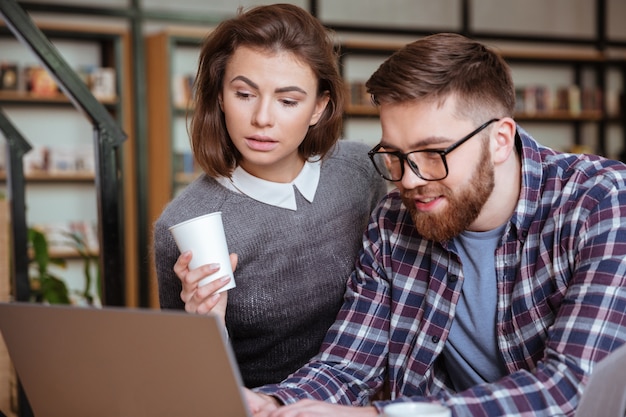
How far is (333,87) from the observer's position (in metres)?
2.01

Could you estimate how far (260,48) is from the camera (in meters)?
1.83

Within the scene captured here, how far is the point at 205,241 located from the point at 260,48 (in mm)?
520

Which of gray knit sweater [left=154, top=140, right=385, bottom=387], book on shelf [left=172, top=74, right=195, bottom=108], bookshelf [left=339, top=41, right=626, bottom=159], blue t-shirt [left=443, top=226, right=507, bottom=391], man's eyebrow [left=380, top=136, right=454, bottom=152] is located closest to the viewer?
man's eyebrow [left=380, top=136, right=454, bottom=152]

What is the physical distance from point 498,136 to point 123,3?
4848 millimetres

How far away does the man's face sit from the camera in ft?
4.78

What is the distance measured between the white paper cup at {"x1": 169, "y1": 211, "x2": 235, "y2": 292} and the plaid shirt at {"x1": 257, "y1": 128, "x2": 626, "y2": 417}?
252mm

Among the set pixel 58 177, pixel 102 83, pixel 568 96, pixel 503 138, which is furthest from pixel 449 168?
pixel 568 96

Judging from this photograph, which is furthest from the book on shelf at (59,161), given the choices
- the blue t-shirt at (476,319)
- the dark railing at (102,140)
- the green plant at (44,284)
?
the blue t-shirt at (476,319)

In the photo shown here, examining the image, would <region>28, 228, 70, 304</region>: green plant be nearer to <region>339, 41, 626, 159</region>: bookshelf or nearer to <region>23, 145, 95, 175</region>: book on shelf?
<region>23, 145, 95, 175</region>: book on shelf

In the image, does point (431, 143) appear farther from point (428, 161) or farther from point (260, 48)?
point (260, 48)

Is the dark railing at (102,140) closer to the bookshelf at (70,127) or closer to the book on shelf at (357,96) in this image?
the bookshelf at (70,127)

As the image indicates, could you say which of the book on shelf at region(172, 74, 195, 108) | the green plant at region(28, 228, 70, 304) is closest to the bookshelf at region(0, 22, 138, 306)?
the book on shelf at region(172, 74, 195, 108)

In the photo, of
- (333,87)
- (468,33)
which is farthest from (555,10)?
(333,87)

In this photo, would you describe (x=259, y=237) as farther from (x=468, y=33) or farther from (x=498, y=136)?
(x=468, y=33)
